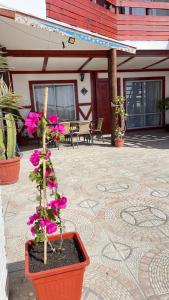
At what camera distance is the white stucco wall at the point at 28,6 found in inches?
188

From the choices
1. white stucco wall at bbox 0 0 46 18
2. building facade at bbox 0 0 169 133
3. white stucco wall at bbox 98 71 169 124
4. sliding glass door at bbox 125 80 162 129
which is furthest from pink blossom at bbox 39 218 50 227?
sliding glass door at bbox 125 80 162 129

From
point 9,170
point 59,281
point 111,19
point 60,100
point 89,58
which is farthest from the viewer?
point 60,100

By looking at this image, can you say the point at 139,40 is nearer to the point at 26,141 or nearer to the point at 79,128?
the point at 79,128

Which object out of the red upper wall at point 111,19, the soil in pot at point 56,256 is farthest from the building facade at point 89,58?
the soil in pot at point 56,256

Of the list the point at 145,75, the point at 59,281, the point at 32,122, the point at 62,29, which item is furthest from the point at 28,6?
the point at 145,75

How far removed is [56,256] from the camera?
1727 mm

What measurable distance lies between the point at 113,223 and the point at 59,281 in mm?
1474

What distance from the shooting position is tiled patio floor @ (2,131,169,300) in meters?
1.97

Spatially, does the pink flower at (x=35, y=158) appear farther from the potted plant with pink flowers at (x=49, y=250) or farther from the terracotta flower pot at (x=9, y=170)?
the terracotta flower pot at (x=9, y=170)

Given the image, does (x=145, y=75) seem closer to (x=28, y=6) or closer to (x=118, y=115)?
(x=118, y=115)

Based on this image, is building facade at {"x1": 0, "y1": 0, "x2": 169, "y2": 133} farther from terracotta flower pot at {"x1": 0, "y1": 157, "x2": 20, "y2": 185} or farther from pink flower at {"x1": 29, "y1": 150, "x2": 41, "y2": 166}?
pink flower at {"x1": 29, "y1": 150, "x2": 41, "y2": 166}

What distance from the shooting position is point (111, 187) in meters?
4.16

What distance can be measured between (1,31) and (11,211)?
13.2 ft

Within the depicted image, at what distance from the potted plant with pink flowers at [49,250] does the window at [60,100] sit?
8.66 m
